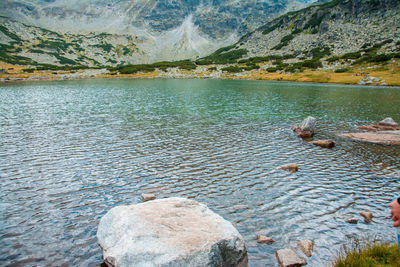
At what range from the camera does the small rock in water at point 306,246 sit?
31.4ft

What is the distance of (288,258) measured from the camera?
9086 millimetres

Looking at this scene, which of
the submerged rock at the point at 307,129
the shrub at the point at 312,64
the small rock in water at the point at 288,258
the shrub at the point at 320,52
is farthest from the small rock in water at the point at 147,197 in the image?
the shrub at the point at 320,52

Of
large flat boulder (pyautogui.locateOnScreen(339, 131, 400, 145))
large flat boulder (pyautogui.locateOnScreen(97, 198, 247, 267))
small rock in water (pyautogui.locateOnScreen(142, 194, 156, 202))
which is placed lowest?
large flat boulder (pyautogui.locateOnScreen(339, 131, 400, 145))

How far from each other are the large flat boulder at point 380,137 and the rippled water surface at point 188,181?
1548 mm

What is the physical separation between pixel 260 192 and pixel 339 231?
15.0 feet

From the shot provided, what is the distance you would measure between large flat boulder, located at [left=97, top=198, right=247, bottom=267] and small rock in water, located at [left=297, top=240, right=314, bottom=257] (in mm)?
3004

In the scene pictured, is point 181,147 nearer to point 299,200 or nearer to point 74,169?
point 74,169

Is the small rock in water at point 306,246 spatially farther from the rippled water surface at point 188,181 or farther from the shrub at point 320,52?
the shrub at point 320,52

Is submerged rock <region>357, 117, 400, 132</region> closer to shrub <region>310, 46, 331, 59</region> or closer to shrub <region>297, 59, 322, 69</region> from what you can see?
shrub <region>297, 59, 322, 69</region>

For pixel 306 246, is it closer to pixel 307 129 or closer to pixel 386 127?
pixel 307 129

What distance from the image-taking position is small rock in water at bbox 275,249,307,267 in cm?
887

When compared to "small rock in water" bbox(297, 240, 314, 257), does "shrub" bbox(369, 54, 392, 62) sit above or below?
above

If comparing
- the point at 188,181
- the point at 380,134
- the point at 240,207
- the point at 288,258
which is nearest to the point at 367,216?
the point at 288,258

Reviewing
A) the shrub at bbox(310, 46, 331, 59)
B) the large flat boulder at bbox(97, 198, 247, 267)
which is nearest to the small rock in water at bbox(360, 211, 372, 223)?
the large flat boulder at bbox(97, 198, 247, 267)
